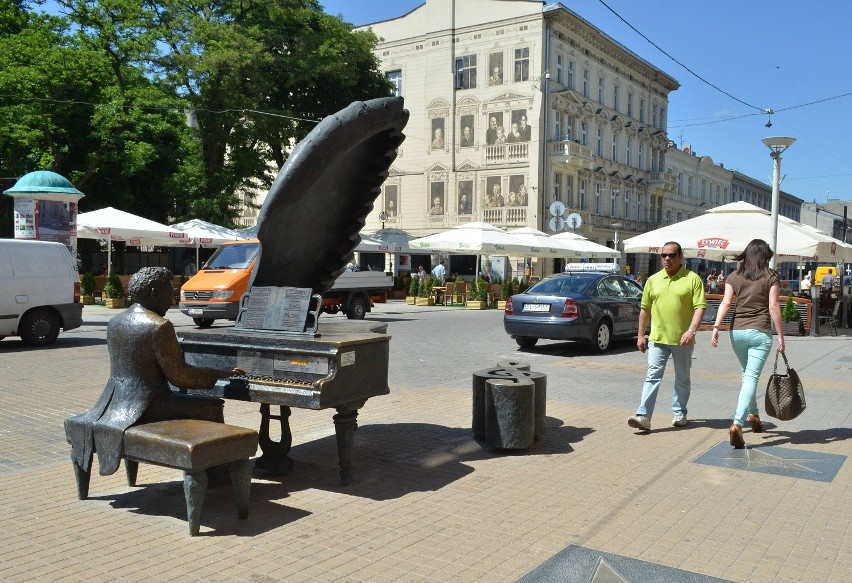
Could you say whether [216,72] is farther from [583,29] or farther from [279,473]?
[279,473]

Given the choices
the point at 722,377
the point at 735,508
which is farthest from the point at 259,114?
the point at 735,508

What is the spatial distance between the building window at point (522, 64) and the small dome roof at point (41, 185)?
94.6 feet

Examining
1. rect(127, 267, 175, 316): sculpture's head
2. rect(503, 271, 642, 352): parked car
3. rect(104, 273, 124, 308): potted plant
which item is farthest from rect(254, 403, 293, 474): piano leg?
rect(104, 273, 124, 308): potted plant

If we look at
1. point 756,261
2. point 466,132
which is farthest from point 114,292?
point 466,132

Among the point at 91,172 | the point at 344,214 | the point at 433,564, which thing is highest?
the point at 91,172

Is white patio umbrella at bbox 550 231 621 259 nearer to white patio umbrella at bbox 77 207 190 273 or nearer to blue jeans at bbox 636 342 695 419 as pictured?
white patio umbrella at bbox 77 207 190 273

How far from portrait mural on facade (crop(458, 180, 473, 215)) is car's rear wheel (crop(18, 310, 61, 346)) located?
3140 centimetres

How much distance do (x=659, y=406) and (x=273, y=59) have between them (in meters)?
26.7

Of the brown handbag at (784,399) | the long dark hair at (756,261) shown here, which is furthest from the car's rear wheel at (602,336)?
the brown handbag at (784,399)

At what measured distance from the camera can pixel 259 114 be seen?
3144 cm

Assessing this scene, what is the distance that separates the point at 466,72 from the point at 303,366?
41.3 metres

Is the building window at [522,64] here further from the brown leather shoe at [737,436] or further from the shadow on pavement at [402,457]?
the brown leather shoe at [737,436]

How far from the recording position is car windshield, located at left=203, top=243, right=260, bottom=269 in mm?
18625

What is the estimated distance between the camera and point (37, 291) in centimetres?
1421
